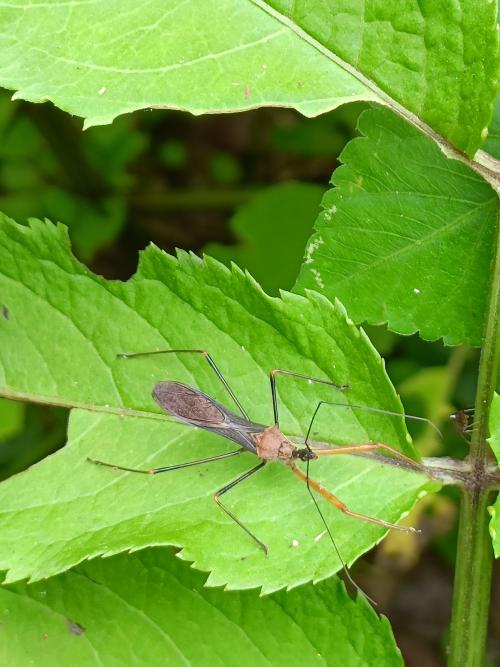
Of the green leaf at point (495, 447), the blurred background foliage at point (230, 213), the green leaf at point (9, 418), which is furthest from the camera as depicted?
the blurred background foliage at point (230, 213)

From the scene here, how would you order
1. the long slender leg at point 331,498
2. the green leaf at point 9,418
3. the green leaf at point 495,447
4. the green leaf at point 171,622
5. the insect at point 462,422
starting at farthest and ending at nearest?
the green leaf at point 9,418 < the insect at point 462,422 < the green leaf at point 171,622 < the long slender leg at point 331,498 < the green leaf at point 495,447

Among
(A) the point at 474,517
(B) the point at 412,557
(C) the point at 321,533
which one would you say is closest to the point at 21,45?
(C) the point at 321,533

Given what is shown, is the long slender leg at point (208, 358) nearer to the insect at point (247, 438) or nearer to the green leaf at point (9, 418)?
the insect at point (247, 438)

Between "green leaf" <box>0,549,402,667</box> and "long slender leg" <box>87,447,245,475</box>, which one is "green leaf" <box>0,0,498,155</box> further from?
"green leaf" <box>0,549,402,667</box>

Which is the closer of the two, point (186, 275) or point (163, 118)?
point (186, 275)

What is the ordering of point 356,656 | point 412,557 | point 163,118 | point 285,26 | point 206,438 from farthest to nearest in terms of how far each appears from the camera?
1. point 163,118
2. point 412,557
3. point 206,438
4. point 356,656
5. point 285,26

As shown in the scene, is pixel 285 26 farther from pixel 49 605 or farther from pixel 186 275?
pixel 49 605

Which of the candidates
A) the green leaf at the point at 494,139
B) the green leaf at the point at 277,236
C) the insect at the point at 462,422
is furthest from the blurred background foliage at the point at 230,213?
the green leaf at the point at 494,139

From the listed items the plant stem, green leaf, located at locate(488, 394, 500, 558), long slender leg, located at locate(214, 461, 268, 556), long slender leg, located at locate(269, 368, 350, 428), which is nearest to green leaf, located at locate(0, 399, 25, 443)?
long slender leg, located at locate(214, 461, 268, 556)
